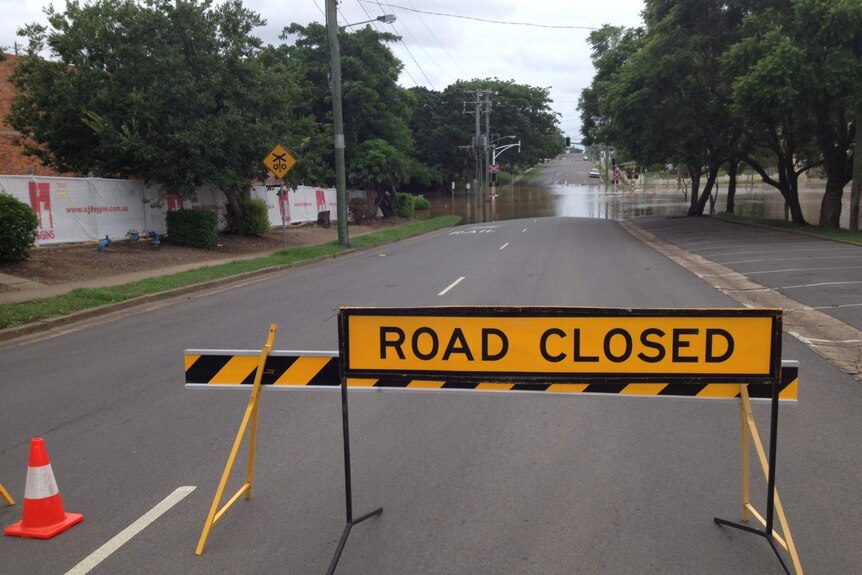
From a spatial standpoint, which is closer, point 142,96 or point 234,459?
point 234,459

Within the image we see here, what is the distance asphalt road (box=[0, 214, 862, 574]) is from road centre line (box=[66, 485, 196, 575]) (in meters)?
0.05

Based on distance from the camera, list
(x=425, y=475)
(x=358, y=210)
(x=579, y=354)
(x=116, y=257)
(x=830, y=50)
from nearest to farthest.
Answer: (x=579, y=354) < (x=425, y=475) < (x=116, y=257) < (x=830, y=50) < (x=358, y=210)

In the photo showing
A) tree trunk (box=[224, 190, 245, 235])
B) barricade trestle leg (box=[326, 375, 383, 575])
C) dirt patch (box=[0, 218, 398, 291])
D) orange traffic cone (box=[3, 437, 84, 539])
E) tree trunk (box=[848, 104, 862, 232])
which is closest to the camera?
barricade trestle leg (box=[326, 375, 383, 575])

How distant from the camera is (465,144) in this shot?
80.9 m

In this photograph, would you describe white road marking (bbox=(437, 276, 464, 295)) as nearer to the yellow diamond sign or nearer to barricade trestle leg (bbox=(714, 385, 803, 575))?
the yellow diamond sign

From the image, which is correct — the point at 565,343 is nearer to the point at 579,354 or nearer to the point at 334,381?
the point at 579,354

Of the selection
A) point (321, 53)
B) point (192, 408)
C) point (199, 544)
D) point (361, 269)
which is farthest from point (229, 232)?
point (199, 544)

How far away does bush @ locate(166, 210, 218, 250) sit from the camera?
21734 millimetres

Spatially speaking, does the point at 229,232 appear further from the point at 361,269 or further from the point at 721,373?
the point at 721,373

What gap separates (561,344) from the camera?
367cm

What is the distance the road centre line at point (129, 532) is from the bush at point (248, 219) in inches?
861

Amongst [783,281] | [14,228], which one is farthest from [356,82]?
[783,281]

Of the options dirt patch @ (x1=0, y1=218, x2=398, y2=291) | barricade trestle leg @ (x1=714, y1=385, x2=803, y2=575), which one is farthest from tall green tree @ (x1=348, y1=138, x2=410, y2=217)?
barricade trestle leg @ (x1=714, y1=385, x2=803, y2=575)

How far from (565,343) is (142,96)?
60.7 ft
